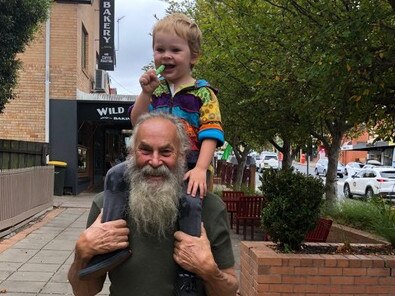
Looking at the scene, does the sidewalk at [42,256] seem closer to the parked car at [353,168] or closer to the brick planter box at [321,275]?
the brick planter box at [321,275]

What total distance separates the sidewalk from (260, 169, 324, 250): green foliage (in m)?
1.68

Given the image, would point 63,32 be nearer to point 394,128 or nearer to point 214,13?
point 214,13

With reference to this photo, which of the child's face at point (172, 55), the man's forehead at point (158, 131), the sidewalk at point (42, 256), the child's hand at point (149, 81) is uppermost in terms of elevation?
the child's face at point (172, 55)

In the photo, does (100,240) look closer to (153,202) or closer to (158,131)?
(153,202)

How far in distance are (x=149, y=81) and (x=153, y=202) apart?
74cm

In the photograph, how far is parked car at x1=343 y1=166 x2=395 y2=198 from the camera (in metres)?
23.3

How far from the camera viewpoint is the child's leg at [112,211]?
2054 mm

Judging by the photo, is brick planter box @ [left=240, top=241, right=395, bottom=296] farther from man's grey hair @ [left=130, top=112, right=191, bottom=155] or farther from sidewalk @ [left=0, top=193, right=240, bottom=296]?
man's grey hair @ [left=130, top=112, right=191, bottom=155]

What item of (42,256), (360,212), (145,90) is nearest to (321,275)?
(145,90)

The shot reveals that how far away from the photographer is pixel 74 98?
1568cm

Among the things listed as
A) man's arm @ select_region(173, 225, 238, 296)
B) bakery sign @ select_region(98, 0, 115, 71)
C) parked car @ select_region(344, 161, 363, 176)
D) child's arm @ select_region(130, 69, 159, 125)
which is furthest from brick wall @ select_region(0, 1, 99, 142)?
parked car @ select_region(344, 161, 363, 176)

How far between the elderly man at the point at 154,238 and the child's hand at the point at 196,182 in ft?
0.19

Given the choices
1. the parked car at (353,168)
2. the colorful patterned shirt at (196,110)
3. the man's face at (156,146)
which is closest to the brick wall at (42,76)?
the colorful patterned shirt at (196,110)

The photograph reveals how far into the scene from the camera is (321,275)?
16.6 feet
